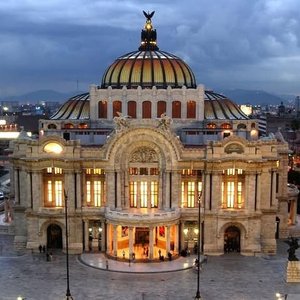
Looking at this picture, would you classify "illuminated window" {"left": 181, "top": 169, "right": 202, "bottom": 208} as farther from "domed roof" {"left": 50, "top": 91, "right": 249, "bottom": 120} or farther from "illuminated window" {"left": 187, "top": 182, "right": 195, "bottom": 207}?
"domed roof" {"left": 50, "top": 91, "right": 249, "bottom": 120}

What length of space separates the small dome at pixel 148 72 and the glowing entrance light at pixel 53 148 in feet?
62.3

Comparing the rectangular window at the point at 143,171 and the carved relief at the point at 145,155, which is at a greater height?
the carved relief at the point at 145,155

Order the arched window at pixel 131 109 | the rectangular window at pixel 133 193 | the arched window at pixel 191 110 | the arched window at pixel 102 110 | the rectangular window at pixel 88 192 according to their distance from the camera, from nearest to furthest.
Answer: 1. the rectangular window at pixel 133 193
2. the rectangular window at pixel 88 192
3. the arched window at pixel 131 109
4. the arched window at pixel 191 110
5. the arched window at pixel 102 110

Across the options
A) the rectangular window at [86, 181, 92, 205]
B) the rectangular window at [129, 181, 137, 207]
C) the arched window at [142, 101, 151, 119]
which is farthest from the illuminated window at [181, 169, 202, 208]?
the arched window at [142, 101, 151, 119]

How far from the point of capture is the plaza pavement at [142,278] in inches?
2288

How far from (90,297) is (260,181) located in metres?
28.5

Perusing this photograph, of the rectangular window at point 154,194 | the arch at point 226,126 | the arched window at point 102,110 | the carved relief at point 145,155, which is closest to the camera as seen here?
the carved relief at point 145,155

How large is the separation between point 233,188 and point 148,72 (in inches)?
996

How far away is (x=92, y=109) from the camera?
86688 mm

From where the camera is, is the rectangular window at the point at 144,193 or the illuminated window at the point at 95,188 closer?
the rectangular window at the point at 144,193

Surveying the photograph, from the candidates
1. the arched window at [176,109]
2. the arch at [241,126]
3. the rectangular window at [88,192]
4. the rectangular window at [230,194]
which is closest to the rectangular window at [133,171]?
the rectangular window at [88,192]

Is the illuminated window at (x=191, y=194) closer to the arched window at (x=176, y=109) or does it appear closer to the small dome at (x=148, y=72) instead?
the arched window at (x=176, y=109)

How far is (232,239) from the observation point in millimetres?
73875

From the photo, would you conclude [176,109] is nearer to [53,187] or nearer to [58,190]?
[58,190]
